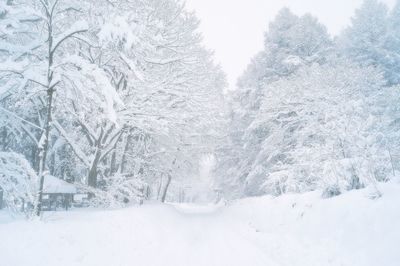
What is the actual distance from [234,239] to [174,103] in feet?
28.6

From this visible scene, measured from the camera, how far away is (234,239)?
1259 cm

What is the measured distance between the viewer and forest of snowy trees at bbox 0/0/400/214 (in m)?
8.00

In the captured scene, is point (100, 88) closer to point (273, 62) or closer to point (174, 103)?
point (174, 103)

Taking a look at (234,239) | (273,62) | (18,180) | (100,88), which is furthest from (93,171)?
(273,62)

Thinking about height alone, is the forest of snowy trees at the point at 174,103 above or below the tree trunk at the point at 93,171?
above

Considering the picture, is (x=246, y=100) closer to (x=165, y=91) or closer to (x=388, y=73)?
(x=388, y=73)

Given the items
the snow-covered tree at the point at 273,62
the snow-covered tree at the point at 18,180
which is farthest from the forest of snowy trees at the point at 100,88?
the snow-covered tree at the point at 273,62

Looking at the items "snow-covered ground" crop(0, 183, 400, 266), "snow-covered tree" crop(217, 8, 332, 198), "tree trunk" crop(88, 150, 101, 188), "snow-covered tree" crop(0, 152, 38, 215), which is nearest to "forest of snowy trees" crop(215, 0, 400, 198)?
"snow-covered tree" crop(217, 8, 332, 198)

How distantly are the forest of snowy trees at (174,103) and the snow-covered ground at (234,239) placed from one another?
3.05 ft

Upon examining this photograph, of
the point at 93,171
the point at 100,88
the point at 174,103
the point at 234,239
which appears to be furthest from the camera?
the point at 174,103

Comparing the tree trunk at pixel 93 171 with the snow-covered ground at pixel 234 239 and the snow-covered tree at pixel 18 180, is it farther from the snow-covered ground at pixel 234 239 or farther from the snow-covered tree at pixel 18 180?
the snow-covered tree at pixel 18 180

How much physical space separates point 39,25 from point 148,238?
9013mm

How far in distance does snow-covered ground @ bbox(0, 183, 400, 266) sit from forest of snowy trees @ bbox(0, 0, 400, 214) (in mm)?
931

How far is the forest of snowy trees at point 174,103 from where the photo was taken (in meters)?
8.00
